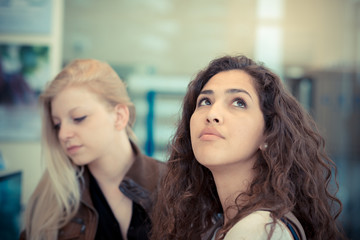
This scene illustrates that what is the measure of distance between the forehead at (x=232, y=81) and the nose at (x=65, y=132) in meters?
0.81

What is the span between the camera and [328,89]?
452 cm

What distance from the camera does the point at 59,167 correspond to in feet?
7.20

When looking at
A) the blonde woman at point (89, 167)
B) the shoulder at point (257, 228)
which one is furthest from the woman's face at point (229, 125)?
the blonde woman at point (89, 167)

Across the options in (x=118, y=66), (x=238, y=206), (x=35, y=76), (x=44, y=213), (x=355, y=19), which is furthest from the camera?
(x=355, y=19)

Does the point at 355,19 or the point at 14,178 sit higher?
the point at 355,19

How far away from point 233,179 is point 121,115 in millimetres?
905

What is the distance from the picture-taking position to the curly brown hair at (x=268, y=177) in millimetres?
1427

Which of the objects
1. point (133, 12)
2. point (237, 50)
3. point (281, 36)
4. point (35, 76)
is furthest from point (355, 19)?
point (35, 76)

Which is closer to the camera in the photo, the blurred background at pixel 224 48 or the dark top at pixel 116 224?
the dark top at pixel 116 224

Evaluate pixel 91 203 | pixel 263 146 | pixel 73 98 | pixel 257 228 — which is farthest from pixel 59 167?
pixel 257 228

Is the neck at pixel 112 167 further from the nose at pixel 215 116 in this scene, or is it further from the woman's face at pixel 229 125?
the nose at pixel 215 116

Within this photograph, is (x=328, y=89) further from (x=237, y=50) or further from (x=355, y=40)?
(x=237, y=50)

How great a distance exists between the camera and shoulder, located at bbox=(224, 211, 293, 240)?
1.22 meters

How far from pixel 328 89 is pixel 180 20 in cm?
180
